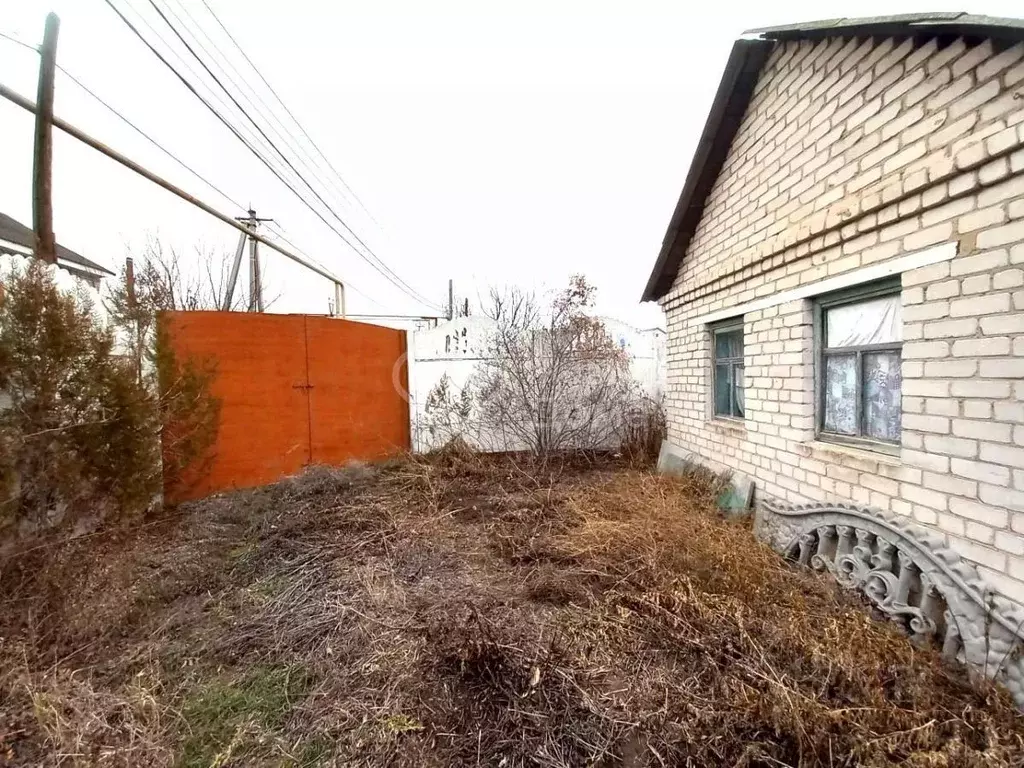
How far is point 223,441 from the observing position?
6211 mm

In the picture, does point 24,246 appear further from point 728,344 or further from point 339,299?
point 728,344

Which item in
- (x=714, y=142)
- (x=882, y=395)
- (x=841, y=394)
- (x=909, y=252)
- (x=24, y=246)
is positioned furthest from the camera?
(x=24, y=246)

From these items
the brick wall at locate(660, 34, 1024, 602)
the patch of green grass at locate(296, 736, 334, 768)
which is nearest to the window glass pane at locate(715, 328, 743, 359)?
the brick wall at locate(660, 34, 1024, 602)

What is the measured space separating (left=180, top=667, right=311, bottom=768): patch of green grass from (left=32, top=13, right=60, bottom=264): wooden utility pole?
4254mm

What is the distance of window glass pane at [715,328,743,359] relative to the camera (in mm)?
5050

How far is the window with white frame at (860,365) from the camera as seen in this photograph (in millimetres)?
3031

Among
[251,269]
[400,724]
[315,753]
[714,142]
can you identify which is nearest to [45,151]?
[315,753]

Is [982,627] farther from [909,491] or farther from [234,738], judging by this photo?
[234,738]

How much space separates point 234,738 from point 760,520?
13.2 ft

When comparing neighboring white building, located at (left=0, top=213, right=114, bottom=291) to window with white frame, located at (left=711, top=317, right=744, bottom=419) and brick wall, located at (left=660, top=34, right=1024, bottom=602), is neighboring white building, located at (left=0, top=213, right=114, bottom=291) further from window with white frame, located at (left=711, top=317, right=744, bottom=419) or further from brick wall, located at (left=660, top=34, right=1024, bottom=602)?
brick wall, located at (left=660, top=34, right=1024, bottom=602)

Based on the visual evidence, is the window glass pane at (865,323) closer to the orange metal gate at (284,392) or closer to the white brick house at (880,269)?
A: the white brick house at (880,269)

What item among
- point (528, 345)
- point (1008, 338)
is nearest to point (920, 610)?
point (1008, 338)

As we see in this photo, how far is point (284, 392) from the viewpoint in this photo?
655cm

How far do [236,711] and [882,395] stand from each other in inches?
161
